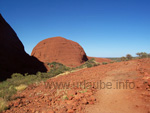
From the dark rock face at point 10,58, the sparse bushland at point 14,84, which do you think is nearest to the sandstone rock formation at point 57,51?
the dark rock face at point 10,58

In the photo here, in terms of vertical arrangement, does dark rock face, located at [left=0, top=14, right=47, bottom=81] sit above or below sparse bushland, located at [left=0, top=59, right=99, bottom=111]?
above

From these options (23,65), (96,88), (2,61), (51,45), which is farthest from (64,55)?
(96,88)

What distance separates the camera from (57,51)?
3384 centimetres

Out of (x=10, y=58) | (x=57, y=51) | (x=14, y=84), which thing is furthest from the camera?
(x=57, y=51)

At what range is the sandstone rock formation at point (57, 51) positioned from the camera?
3232 centimetres

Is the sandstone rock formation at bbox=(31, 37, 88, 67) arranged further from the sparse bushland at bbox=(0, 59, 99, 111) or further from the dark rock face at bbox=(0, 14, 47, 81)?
the sparse bushland at bbox=(0, 59, 99, 111)

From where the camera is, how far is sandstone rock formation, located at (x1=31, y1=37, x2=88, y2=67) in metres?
32.3

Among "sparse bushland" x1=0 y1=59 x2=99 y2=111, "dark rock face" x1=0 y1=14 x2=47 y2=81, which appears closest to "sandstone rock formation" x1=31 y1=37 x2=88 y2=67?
"dark rock face" x1=0 y1=14 x2=47 y2=81

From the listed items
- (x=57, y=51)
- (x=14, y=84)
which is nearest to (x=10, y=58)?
(x=14, y=84)

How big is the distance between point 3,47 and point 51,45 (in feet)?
69.6

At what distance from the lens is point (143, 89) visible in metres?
4.04

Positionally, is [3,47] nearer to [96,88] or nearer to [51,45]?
[96,88]

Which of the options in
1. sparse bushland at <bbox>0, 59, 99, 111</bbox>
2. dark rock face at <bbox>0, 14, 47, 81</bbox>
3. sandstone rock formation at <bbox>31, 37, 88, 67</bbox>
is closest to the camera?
sparse bushland at <bbox>0, 59, 99, 111</bbox>

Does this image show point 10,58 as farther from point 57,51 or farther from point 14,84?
point 57,51
